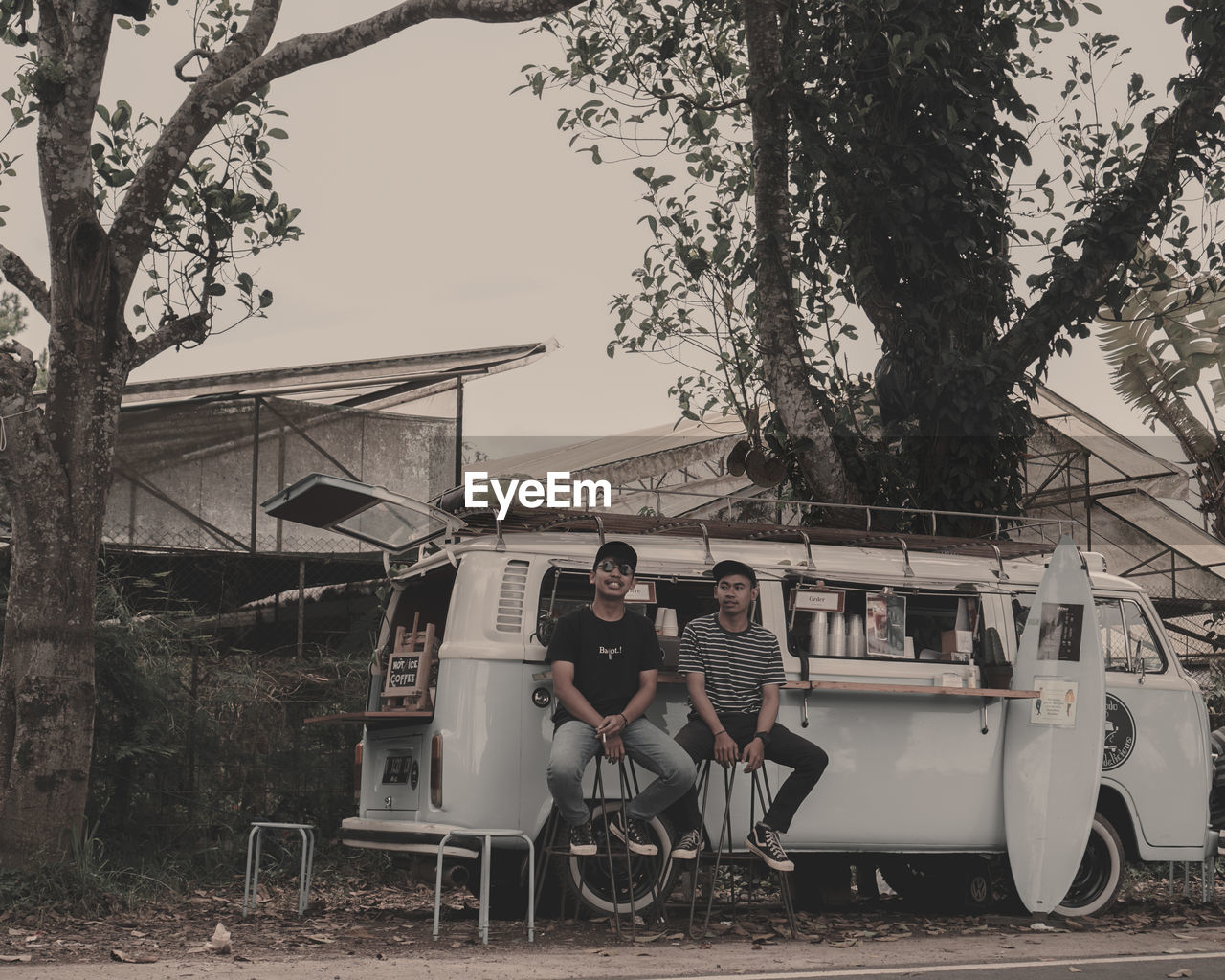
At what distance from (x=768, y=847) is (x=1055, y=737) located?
7.34 ft

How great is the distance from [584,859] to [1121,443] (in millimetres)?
14069

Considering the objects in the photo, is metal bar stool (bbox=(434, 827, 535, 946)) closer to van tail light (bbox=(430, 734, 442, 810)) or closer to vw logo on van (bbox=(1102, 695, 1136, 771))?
van tail light (bbox=(430, 734, 442, 810))

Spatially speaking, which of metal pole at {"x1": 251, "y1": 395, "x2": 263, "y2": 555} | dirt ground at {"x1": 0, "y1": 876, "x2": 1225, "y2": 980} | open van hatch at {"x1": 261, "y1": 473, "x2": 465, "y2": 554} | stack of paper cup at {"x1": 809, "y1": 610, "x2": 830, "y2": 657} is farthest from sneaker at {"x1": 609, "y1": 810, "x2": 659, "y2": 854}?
metal pole at {"x1": 251, "y1": 395, "x2": 263, "y2": 555}

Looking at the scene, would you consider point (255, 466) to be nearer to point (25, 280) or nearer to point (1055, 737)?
point (25, 280)

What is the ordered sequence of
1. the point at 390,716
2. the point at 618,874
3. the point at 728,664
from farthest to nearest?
the point at 618,874, the point at 390,716, the point at 728,664

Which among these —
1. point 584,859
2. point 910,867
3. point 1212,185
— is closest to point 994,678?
point 910,867

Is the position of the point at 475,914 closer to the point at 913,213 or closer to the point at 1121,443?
the point at 913,213

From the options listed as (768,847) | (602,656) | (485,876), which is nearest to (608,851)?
(485,876)

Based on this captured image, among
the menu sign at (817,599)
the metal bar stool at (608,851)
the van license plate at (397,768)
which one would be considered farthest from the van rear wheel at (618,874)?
the menu sign at (817,599)

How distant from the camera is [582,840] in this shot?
26.3 ft

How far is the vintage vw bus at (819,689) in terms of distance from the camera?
330 inches

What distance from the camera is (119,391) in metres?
A: 9.81

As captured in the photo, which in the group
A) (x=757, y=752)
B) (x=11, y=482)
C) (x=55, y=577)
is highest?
(x=11, y=482)

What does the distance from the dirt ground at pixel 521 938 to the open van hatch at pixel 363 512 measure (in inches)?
90.1
